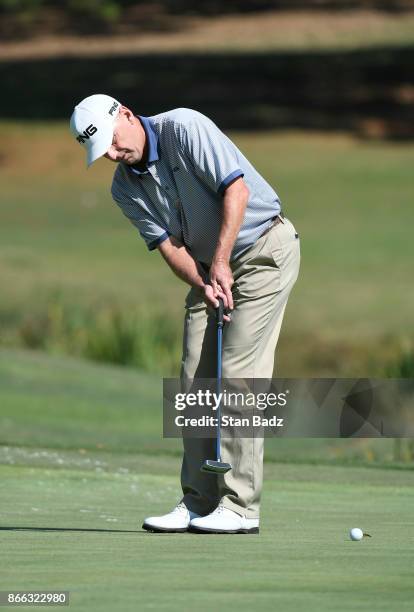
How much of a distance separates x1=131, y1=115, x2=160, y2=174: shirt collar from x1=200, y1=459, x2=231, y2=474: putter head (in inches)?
41.0

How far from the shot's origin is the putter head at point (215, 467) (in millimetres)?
6078

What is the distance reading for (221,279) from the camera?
599 cm

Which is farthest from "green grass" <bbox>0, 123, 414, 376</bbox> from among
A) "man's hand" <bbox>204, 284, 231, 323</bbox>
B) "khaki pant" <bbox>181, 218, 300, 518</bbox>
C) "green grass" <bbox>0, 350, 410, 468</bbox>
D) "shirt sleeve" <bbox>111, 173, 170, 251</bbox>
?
"man's hand" <bbox>204, 284, 231, 323</bbox>

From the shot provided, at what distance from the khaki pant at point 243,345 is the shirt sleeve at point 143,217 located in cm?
24

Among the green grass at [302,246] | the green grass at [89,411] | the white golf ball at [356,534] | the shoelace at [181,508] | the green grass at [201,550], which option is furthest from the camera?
the green grass at [302,246]

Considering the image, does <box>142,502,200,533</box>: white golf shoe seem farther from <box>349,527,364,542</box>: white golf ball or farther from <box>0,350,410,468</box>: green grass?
<box>0,350,410,468</box>: green grass

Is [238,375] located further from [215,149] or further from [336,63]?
[336,63]

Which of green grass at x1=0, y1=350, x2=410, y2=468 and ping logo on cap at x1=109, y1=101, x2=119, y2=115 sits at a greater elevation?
green grass at x1=0, y1=350, x2=410, y2=468

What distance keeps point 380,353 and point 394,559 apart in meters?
13.0

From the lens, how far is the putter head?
6078mm

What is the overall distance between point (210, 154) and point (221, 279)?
0.43 m

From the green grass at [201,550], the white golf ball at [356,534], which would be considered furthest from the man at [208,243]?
the white golf ball at [356,534]

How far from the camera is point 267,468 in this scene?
9641 mm

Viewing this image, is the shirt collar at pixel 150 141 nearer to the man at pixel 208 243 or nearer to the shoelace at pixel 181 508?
the man at pixel 208 243
